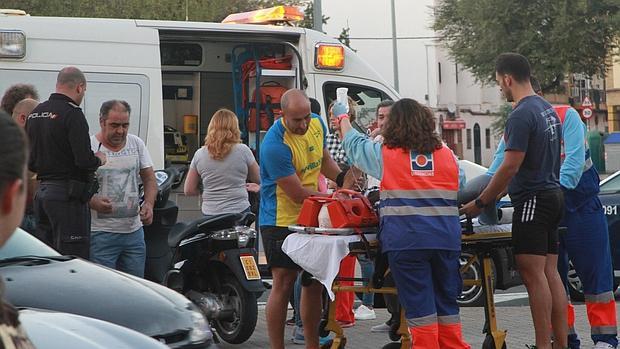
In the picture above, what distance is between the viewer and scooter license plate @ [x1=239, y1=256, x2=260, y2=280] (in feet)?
28.5

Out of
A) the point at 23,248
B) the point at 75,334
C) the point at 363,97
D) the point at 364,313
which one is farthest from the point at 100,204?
the point at 363,97

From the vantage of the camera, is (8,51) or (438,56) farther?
(438,56)

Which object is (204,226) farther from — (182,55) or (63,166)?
(182,55)

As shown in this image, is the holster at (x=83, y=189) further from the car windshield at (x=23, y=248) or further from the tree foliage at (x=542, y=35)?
the tree foliage at (x=542, y=35)

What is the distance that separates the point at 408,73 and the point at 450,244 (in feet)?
169

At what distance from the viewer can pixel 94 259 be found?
27.3 ft

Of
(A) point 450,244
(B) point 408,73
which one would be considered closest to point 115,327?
(A) point 450,244

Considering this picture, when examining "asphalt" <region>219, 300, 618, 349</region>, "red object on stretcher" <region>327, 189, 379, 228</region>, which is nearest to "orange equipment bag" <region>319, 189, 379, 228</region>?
"red object on stretcher" <region>327, 189, 379, 228</region>

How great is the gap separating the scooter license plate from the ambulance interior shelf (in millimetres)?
3443

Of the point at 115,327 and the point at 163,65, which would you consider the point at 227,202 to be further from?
the point at 115,327

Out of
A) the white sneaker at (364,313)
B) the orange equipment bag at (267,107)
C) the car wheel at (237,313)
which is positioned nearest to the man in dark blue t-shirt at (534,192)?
the car wheel at (237,313)

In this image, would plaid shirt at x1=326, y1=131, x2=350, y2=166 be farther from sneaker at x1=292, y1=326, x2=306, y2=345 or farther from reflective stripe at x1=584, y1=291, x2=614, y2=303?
reflective stripe at x1=584, y1=291, x2=614, y2=303

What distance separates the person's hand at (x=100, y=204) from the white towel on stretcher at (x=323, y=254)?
1715 mm

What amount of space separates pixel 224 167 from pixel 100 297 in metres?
3.88
